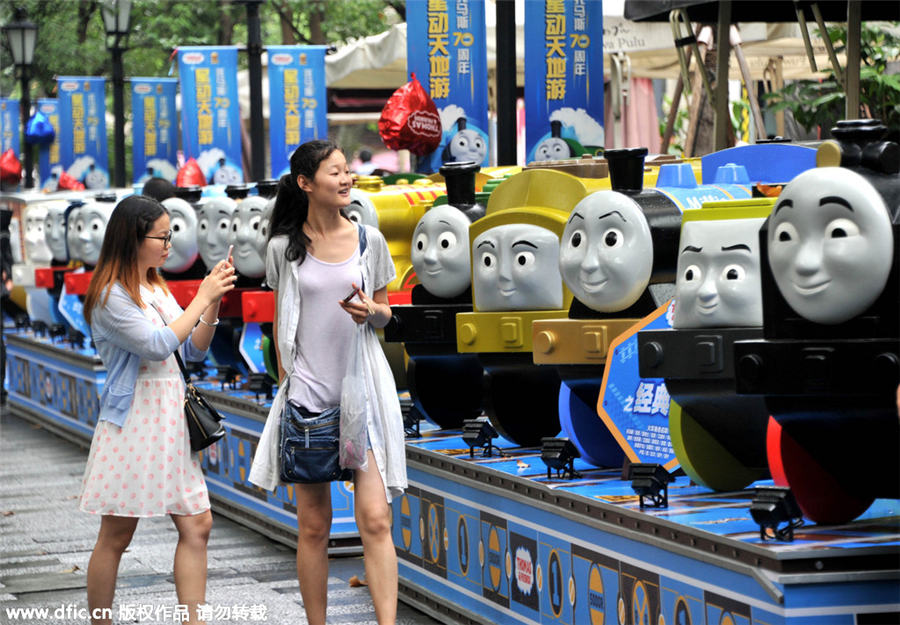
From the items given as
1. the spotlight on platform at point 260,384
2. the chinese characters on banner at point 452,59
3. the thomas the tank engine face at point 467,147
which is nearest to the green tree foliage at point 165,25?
the chinese characters on banner at point 452,59

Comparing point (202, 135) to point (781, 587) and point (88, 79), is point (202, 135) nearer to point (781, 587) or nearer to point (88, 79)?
point (88, 79)

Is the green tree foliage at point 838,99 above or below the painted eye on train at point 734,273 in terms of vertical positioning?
above

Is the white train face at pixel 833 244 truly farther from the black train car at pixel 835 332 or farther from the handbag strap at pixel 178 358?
the handbag strap at pixel 178 358

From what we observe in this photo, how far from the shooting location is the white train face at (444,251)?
6.79m

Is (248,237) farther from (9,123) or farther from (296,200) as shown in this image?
(9,123)

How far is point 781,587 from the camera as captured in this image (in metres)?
4.06

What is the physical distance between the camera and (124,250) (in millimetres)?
5668

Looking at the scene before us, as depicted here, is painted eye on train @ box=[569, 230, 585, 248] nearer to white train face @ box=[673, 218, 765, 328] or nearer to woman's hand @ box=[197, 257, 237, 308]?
white train face @ box=[673, 218, 765, 328]

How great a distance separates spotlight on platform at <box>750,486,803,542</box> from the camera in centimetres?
430

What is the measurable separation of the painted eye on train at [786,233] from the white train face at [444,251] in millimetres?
2496

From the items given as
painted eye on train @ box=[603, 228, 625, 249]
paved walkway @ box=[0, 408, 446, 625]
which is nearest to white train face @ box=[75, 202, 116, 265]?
paved walkway @ box=[0, 408, 446, 625]

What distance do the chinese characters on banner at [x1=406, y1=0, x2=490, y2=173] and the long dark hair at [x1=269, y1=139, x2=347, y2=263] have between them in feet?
16.6

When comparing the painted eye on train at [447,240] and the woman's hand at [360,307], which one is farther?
the painted eye on train at [447,240]

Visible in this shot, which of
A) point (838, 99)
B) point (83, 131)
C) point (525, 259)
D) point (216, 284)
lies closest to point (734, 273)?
point (525, 259)
